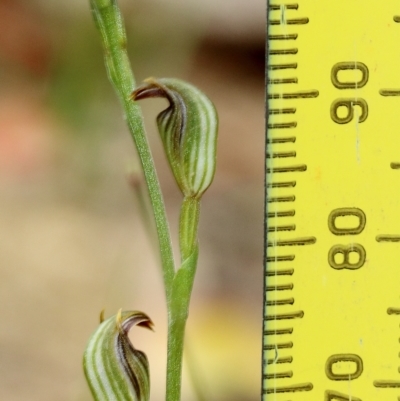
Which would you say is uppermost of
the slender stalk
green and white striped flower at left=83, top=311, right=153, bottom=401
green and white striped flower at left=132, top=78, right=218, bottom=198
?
green and white striped flower at left=132, top=78, right=218, bottom=198

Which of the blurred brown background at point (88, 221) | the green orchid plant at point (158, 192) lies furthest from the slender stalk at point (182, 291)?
the blurred brown background at point (88, 221)

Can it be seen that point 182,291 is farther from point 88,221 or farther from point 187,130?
point 88,221

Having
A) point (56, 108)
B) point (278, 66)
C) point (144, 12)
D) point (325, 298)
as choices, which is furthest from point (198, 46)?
point (325, 298)

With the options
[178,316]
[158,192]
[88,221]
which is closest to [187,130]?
[158,192]

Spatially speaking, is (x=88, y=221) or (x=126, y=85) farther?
(x=88, y=221)

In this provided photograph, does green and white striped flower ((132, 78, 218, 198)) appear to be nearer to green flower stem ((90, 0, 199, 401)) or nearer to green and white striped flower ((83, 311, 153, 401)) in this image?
green flower stem ((90, 0, 199, 401))

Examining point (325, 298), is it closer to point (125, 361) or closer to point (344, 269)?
point (344, 269)

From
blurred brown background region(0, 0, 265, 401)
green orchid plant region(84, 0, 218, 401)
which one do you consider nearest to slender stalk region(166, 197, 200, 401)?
green orchid plant region(84, 0, 218, 401)
